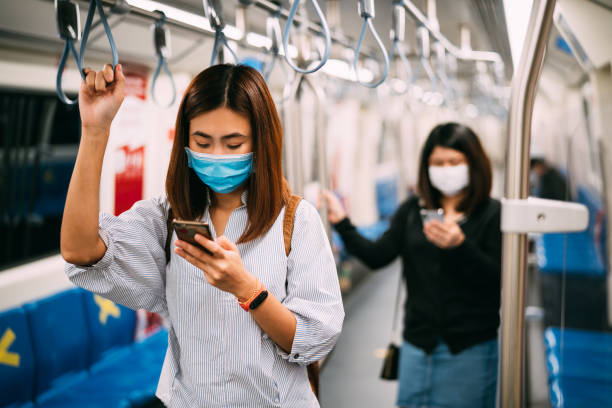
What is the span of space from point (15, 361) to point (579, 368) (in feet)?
9.84

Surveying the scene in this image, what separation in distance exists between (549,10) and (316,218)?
73 centimetres

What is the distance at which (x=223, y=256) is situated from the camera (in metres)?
1.07

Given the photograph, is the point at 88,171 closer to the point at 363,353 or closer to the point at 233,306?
the point at 233,306

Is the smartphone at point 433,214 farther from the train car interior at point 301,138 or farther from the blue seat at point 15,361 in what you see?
the blue seat at point 15,361

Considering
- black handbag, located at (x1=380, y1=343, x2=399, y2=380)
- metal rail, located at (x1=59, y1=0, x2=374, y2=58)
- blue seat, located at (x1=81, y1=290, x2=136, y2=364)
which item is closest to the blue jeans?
black handbag, located at (x1=380, y1=343, x2=399, y2=380)

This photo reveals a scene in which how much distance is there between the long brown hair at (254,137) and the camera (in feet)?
4.04

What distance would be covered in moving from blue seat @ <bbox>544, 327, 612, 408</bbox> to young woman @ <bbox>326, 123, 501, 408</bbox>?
2.00 ft

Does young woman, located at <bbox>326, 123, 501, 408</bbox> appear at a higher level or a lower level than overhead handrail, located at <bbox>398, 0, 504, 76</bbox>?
lower

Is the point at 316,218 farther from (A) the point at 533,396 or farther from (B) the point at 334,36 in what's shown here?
(A) the point at 533,396

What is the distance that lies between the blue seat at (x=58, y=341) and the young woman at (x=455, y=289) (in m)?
1.76

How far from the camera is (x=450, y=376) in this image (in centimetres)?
222

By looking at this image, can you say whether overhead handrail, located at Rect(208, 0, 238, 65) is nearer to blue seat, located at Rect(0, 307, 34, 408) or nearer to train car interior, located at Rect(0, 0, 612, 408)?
train car interior, located at Rect(0, 0, 612, 408)

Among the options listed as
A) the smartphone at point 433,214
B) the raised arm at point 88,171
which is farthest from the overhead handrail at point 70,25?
the smartphone at point 433,214

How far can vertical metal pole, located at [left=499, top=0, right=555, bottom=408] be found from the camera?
1124mm
